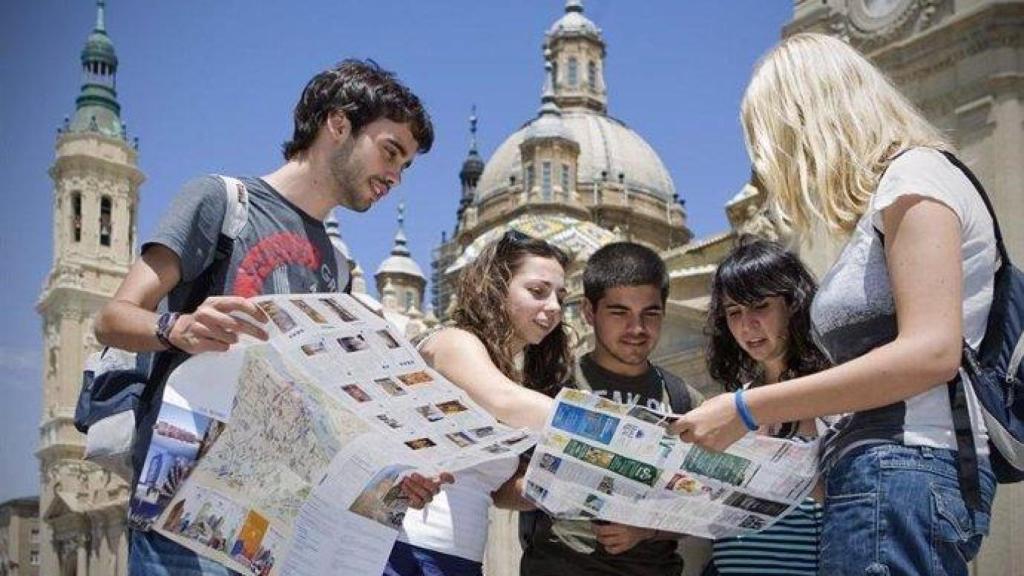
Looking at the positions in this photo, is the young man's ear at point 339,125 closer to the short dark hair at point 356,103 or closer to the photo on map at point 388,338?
the short dark hair at point 356,103

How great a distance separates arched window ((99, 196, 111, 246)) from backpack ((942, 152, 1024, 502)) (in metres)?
49.5

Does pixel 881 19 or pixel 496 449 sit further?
pixel 881 19

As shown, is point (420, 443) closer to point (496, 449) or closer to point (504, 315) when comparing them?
point (496, 449)

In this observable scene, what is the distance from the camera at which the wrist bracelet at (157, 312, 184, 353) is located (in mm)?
2752

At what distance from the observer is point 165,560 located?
2.88m

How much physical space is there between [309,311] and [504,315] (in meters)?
1.10

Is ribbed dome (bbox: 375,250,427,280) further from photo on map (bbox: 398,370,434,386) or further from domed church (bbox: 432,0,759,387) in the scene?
Result: photo on map (bbox: 398,370,434,386)

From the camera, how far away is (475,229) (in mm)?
52969

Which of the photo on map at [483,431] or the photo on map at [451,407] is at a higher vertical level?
the photo on map at [451,407]

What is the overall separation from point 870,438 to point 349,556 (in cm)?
125

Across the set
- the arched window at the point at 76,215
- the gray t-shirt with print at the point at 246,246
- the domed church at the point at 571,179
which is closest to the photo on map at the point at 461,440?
the gray t-shirt with print at the point at 246,246

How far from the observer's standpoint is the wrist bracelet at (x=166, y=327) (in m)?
2.75

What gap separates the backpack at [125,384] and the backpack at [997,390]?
1.84m

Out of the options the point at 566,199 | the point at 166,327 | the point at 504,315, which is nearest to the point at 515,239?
the point at 504,315
